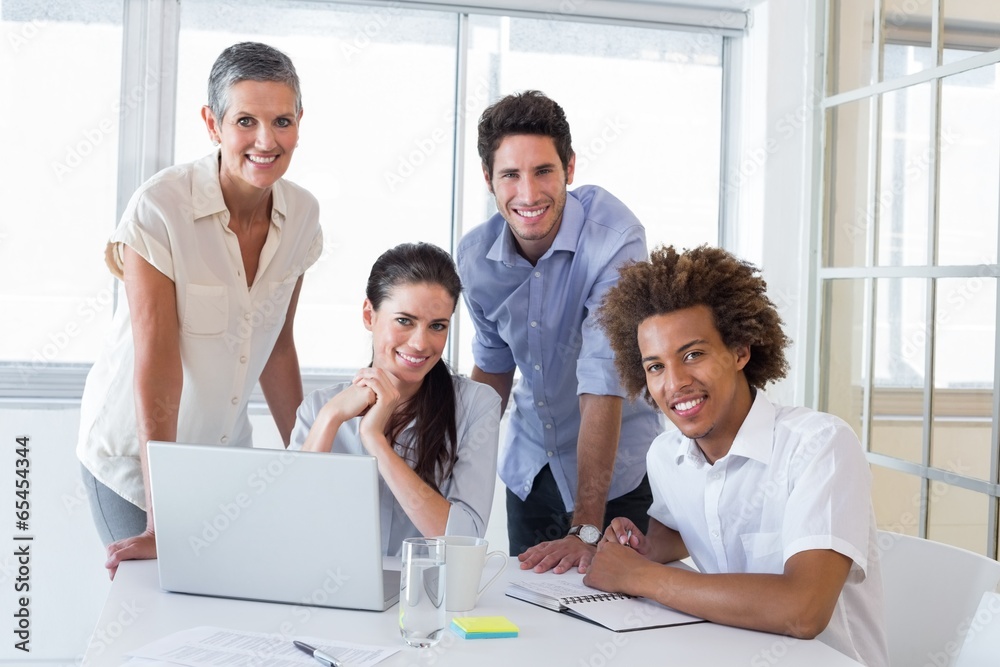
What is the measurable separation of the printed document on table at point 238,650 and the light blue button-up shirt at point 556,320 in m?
0.95

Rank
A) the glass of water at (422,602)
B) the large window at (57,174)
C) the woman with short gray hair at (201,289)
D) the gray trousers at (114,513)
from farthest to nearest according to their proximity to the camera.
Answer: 1. the large window at (57,174)
2. the gray trousers at (114,513)
3. the woman with short gray hair at (201,289)
4. the glass of water at (422,602)

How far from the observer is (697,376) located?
1.55m

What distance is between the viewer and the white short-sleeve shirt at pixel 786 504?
136cm

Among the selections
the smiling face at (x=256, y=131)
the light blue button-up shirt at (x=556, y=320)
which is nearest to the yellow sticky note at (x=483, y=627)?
the light blue button-up shirt at (x=556, y=320)

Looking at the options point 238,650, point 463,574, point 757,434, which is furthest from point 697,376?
point 238,650

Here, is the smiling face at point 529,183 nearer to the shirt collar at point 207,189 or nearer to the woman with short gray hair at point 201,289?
the woman with short gray hair at point 201,289

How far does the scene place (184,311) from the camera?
189 cm

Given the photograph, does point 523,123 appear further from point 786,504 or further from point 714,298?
point 786,504

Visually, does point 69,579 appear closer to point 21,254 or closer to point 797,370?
point 21,254

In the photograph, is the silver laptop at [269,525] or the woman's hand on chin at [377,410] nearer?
the silver laptop at [269,525]

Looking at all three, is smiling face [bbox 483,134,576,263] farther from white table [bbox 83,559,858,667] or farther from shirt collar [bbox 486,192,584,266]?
white table [bbox 83,559,858,667]

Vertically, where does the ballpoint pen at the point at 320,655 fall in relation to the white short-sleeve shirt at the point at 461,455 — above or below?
below

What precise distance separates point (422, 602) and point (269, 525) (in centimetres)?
25

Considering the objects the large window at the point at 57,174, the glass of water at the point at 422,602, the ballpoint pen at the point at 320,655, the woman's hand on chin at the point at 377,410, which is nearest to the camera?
the ballpoint pen at the point at 320,655
